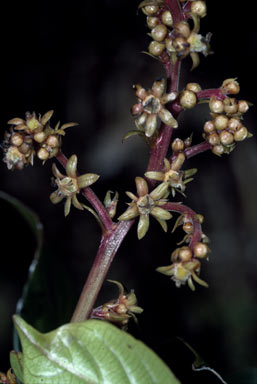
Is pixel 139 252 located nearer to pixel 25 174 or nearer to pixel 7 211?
pixel 25 174

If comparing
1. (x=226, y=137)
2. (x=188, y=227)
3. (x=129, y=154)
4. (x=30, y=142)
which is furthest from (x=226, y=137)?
(x=129, y=154)

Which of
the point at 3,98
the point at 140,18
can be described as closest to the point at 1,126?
the point at 3,98

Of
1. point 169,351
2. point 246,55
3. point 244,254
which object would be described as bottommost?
point 244,254

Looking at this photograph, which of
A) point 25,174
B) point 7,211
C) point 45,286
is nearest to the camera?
point 45,286

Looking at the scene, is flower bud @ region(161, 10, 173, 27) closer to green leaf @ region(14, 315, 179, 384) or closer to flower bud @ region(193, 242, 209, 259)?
flower bud @ region(193, 242, 209, 259)

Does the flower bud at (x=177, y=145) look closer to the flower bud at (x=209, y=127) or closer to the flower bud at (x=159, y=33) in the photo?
the flower bud at (x=209, y=127)

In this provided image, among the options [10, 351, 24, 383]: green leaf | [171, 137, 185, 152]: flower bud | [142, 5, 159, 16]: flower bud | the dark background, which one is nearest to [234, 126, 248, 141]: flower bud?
[171, 137, 185, 152]: flower bud
